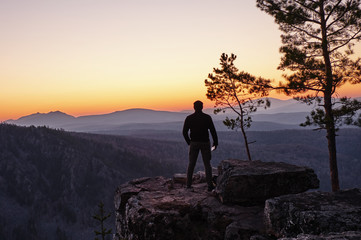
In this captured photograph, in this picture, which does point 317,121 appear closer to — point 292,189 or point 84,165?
point 292,189

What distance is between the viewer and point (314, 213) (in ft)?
20.4

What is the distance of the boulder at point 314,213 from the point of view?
19.5 feet

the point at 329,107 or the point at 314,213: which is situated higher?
the point at 329,107

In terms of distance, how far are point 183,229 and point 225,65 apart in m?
11.4

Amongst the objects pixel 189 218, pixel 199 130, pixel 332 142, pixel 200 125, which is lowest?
pixel 189 218

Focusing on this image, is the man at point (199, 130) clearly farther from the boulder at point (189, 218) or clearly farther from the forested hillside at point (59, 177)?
the forested hillside at point (59, 177)

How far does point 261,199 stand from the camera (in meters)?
9.45

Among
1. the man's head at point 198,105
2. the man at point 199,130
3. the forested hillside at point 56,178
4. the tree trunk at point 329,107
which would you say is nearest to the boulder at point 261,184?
the man at point 199,130

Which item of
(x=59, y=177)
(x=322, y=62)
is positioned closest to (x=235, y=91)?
(x=322, y=62)

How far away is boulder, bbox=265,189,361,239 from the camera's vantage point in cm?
594

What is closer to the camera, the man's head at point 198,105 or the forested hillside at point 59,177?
the man's head at point 198,105

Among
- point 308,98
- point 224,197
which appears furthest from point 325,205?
point 308,98

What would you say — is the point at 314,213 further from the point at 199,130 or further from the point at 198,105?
the point at 198,105

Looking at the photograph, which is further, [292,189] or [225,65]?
[225,65]
